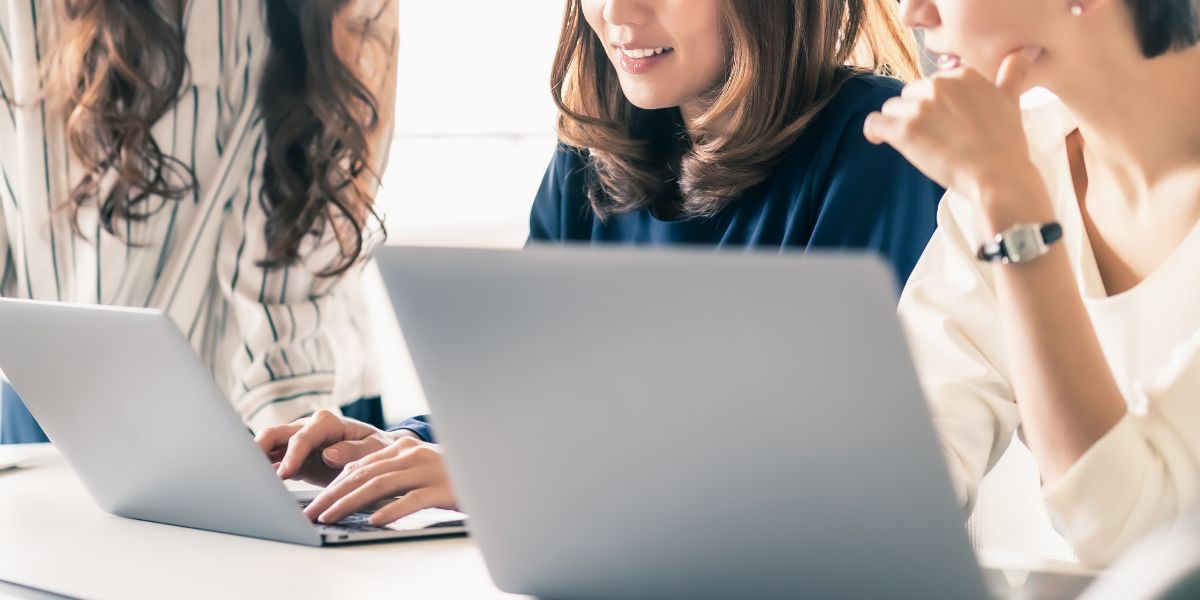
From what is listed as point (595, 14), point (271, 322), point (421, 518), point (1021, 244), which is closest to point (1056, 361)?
point (1021, 244)

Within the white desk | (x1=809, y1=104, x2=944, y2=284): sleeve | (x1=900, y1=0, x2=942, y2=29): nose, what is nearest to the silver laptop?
the white desk

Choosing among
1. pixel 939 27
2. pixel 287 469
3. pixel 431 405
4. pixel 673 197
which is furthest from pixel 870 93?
pixel 431 405

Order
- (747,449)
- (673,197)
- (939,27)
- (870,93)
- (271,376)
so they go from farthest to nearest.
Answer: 1. (271,376)
2. (673,197)
3. (870,93)
4. (939,27)
5. (747,449)

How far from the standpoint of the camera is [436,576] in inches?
32.7

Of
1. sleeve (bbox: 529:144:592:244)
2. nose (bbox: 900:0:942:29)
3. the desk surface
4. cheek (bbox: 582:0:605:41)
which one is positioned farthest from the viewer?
sleeve (bbox: 529:144:592:244)

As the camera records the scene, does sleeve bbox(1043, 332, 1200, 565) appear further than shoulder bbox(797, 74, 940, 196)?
No

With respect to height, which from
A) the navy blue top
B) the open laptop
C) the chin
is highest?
the chin

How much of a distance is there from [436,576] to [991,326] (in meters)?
0.57

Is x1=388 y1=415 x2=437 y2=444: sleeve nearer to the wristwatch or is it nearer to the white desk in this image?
the white desk

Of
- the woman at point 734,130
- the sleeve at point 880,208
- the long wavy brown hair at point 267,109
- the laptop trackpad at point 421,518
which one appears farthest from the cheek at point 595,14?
the laptop trackpad at point 421,518

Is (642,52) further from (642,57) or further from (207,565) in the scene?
(207,565)

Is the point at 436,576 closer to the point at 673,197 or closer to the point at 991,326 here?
the point at 991,326

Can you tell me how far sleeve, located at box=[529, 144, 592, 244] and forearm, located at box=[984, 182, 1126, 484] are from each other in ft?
2.71

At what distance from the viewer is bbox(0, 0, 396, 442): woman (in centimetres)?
174
